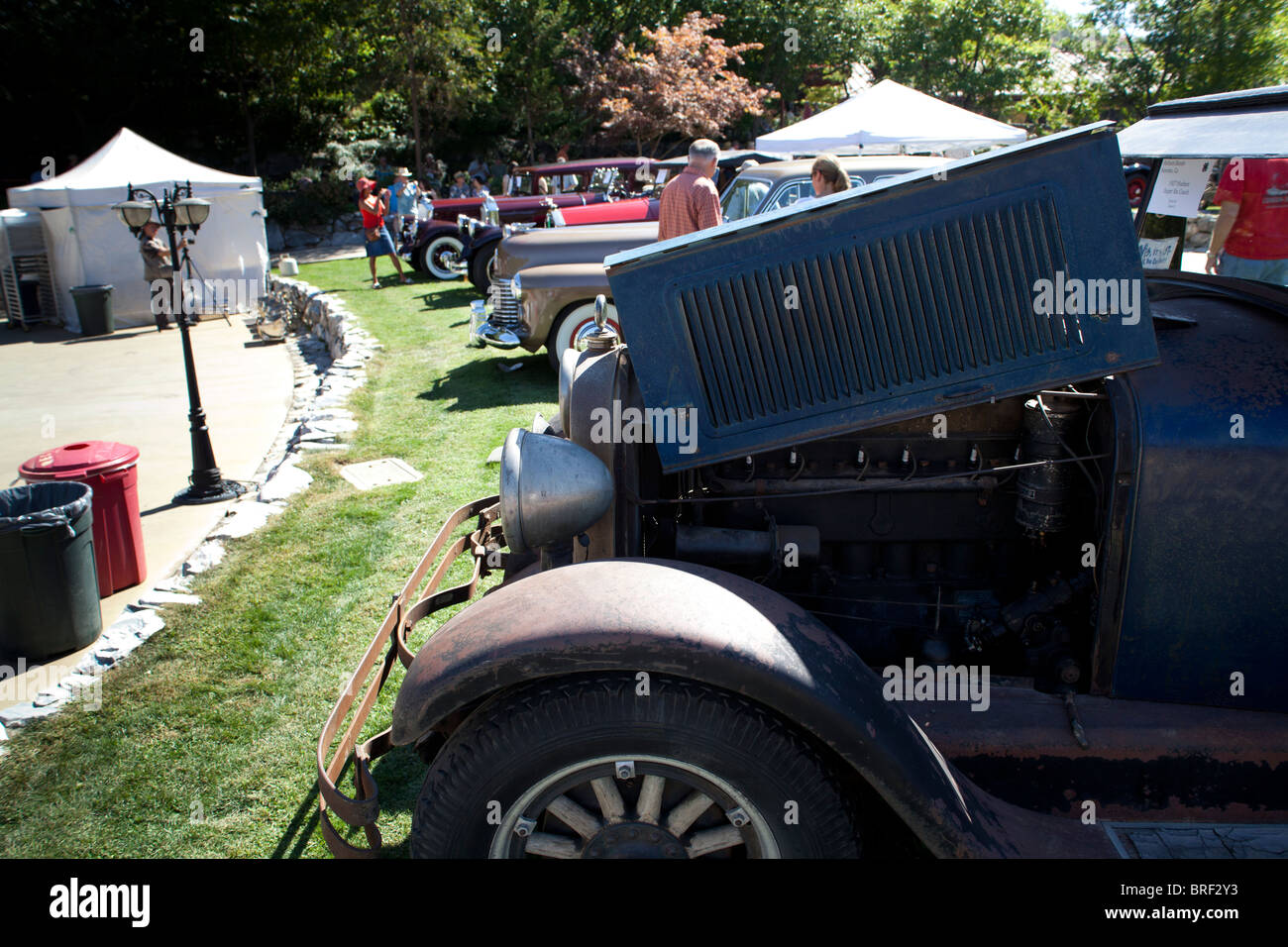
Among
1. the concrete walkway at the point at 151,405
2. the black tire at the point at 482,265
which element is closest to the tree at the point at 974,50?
the black tire at the point at 482,265

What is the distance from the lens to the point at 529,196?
16.3 meters

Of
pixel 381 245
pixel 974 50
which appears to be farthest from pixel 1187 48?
pixel 381 245

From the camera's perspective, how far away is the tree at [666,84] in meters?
26.1

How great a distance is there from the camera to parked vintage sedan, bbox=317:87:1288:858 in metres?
2.20

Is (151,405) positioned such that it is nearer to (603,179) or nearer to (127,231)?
(127,231)

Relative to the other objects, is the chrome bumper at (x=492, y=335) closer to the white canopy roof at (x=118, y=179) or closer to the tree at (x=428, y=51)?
the white canopy roof at (x=118, y=179)

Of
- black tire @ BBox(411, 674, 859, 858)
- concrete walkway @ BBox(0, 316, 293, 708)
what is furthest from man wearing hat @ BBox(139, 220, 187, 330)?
black tire @ BBox(411, 674, 859, 858)

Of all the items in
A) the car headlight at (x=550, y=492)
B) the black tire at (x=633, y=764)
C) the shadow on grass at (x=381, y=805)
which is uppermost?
the car headlight at (x=550, y=492)

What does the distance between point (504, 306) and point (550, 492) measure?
7133 mm

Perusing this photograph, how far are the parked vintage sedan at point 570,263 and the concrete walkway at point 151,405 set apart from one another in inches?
100

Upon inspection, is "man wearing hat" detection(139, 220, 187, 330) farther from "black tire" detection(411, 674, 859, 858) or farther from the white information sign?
"black tire" detection(411, 674, 859, 858)

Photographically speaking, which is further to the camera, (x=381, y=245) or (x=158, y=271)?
(x=381, y=245)
